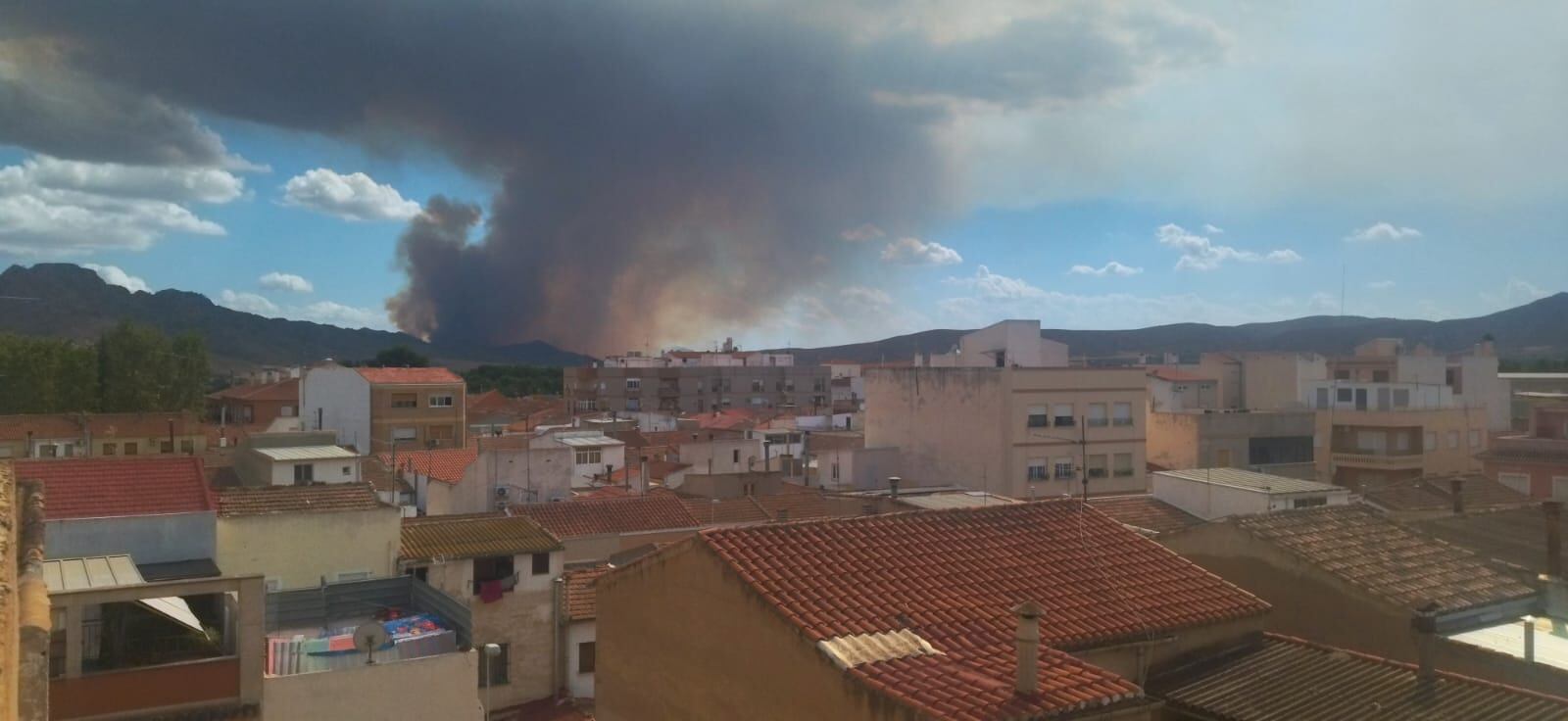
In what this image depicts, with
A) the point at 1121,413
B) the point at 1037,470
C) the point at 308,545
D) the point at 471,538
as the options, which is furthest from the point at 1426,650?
the point at 1121,413

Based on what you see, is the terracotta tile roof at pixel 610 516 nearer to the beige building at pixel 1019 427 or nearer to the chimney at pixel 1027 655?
the beige building at pixel 1019 427

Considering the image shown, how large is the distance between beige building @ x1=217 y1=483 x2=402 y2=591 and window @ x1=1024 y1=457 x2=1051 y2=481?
24748mm

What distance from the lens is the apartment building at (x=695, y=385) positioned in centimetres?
10106

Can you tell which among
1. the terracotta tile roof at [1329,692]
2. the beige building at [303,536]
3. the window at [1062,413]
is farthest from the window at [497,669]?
the window at [1062,413]

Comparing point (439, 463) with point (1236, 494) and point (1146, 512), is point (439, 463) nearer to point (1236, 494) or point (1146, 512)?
point (1146, 512)

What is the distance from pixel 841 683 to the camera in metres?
8.06

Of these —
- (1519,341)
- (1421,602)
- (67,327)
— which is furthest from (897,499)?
(1519,341)

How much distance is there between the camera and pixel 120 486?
17.7 meters

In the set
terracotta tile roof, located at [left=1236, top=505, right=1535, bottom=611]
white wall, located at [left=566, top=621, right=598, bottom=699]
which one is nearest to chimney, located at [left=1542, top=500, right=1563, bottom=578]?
terracotta tile roof, located at [left=1236, top=505, right=1535, bottom=611]

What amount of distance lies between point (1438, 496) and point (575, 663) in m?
23.1

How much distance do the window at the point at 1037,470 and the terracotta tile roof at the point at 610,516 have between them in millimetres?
14827

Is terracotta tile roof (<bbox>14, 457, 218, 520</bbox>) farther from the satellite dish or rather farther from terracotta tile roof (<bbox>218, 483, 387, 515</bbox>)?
the satellite dish

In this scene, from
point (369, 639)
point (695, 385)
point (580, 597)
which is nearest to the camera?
point (369, 639)

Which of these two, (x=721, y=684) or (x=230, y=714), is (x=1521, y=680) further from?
(x=230, y=714)
